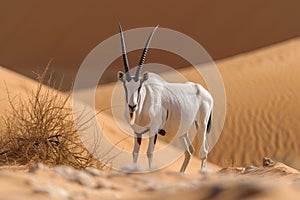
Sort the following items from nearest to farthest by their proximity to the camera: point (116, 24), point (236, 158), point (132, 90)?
point (132, 90) → point (236, 158) → point (116, 24)

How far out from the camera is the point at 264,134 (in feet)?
45.0

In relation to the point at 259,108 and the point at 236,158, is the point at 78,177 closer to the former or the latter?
the point at 236,158

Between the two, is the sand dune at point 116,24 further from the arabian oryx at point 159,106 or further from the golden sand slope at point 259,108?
the arabian oryx at point 159,106

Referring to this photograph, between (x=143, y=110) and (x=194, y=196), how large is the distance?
405 cm

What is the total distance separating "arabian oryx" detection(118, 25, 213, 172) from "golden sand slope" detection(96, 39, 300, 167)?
3986mm

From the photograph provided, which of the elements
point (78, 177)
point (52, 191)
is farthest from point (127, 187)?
point (52, 191)

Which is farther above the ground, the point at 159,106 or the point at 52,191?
the point at 159,106

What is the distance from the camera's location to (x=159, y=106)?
701 cm

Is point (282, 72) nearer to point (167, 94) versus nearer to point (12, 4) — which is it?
point (167, 94)

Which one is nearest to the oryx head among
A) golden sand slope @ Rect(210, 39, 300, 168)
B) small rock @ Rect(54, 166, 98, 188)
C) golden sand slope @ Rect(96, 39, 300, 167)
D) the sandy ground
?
the sandy ground

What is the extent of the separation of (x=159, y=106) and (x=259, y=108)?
7936mm

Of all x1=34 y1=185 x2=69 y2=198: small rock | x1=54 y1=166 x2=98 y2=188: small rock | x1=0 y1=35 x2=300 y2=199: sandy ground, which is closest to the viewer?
x1=0 y1=35 x2=300 y2=199: sandy ground

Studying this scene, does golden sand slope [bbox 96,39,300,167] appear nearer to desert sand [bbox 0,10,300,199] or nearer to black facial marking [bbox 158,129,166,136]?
desert sand [bbox 0,10,300,199]

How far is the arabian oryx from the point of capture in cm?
645
